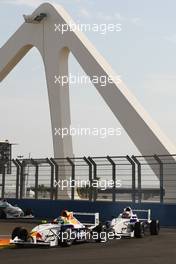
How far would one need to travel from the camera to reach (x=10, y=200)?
79.7ft

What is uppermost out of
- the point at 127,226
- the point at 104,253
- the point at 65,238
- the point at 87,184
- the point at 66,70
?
the point at 66,70

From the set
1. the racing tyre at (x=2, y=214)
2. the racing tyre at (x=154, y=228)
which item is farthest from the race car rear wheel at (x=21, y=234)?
the racing tyre at (x=2, y=214)

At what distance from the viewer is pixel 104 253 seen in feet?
37.0

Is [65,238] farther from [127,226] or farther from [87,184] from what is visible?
[87,184]

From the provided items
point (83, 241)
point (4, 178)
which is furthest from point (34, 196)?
point (83, 241)

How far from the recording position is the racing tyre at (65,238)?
12.7m

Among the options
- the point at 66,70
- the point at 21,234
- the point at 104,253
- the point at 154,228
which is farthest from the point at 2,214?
the point at 104,253

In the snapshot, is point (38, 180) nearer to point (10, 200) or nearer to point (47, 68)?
point (10, 200)

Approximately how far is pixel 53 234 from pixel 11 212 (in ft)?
32.6

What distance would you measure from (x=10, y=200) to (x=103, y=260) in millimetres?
14626

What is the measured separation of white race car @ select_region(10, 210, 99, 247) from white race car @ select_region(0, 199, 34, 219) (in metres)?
8.51

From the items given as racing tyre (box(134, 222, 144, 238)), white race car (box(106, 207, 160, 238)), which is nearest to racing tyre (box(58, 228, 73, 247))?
white race car (box(106, 207, 160, 238))

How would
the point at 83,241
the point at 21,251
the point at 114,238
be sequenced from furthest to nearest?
the point at 114,238 → the point at 83,241 → the point at 21,251

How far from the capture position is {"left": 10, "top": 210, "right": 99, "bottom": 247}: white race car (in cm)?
1239
